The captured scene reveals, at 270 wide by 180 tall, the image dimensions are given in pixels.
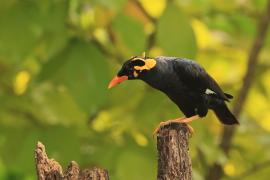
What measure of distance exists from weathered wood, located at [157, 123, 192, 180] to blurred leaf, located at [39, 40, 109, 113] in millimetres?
1164

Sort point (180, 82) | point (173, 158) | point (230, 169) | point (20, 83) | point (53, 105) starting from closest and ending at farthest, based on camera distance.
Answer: point (173, 158) → point (180, 82) → point (53, 105) → point (20, 83) → point (230, 169)

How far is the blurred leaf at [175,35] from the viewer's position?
2.83 metres

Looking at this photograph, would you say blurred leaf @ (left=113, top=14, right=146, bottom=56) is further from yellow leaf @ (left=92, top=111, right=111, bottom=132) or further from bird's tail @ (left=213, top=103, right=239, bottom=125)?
bird's tail @ (left=213, top=103, right=239, bottom=125)

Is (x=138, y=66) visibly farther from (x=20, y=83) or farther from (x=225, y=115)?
(x=20, y=83)

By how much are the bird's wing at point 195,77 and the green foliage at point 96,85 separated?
739mm

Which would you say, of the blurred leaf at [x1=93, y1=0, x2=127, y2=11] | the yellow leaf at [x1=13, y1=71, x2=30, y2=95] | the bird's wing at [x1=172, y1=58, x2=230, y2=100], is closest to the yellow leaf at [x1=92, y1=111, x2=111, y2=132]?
the yellow leaf at [x1=13, y1=71, x2=30, y2=95]

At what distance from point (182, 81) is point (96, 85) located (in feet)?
3.32

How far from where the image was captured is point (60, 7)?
307 cm

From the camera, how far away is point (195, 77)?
2.04 m

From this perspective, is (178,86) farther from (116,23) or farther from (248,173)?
(248,173)

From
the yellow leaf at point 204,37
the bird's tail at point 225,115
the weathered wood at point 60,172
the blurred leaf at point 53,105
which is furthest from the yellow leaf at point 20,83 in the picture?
the weathered wood at point 60,172

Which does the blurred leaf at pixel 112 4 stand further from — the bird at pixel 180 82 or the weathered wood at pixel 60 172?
the weathered wood at pixel 60 172

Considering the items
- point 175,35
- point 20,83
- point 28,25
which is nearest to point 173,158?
point 175,35

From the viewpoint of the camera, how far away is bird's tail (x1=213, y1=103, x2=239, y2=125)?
2.21 m
